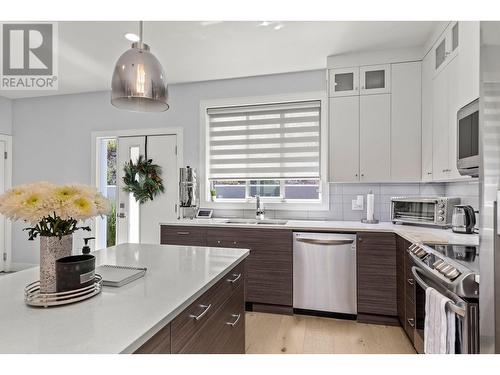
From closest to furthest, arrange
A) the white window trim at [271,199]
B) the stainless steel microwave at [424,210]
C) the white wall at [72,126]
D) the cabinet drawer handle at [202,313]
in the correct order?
the cabinet drawer handle at [202,313] < the stainless steel microwave at [424,210] < the white window trim at [271,199] < the white wall at [72,126]

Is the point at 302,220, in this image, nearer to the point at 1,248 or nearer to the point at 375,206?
the point at 375,206

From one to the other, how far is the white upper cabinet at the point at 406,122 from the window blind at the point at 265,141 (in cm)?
85

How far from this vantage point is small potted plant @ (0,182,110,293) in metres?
0.98

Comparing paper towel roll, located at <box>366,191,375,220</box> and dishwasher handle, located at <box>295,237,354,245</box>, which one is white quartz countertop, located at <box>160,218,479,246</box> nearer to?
dishwasher handle, located at <box>295,237,354,245</box>

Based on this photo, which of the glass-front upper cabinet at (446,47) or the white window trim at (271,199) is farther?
the white window trim at (271,199)

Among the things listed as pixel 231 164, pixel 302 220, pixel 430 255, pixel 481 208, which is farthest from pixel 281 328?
pixel 481 208

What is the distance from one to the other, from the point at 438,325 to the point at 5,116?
610 cm

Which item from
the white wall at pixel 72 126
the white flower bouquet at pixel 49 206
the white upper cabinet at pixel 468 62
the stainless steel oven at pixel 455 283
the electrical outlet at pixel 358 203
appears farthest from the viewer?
the white wall at pixel 72 126

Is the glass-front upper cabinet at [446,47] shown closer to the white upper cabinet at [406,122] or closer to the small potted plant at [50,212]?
the white upper cabinet at [406,122]

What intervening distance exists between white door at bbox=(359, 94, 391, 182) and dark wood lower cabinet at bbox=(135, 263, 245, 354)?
6.40 ft

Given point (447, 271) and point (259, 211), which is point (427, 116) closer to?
point (447, 271)

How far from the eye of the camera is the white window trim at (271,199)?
3.53m

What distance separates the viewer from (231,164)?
3.85 meters

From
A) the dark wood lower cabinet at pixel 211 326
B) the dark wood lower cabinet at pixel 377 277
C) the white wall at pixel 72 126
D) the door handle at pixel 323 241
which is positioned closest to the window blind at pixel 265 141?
the white wall at pixel 72 126
